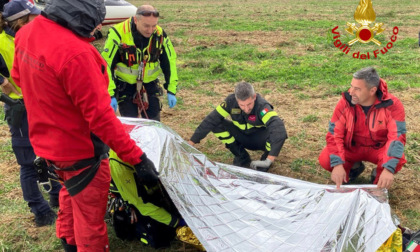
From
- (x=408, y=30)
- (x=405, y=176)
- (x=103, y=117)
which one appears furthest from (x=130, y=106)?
(x=408, y=30)

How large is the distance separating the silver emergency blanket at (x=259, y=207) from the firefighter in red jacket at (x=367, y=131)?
1.72ft

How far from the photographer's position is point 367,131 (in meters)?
3.72

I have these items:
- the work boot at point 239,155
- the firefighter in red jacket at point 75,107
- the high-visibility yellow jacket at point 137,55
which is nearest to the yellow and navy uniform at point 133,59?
the high-visibility yellow jacket at point 137,55

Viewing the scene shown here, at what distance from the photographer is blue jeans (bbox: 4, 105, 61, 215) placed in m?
3.21

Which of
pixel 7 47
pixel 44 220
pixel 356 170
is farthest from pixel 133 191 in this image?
pixel 356 170

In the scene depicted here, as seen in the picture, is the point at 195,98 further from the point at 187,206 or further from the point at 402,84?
the point at 187,206

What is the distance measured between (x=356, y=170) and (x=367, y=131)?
523 mm

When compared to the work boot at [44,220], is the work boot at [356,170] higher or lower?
higher

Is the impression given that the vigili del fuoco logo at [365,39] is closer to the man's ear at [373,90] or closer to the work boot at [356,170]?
the work boot at [356,170]

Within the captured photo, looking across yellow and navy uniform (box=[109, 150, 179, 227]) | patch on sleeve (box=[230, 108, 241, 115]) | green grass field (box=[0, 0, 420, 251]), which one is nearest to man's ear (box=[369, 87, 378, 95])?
green grass field (box=[0, 0, 420, 251])

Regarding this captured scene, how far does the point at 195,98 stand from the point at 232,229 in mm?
4264

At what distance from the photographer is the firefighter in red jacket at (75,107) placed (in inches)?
80.7

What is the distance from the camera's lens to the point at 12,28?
305 centimetres

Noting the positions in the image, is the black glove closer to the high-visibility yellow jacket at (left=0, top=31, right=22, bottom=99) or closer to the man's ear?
the high-visibility yellow jacket at (left=0, top=31, right=22, bottom=99)
